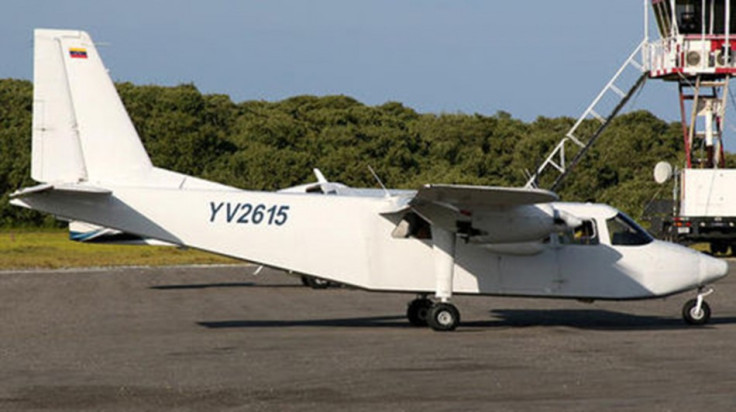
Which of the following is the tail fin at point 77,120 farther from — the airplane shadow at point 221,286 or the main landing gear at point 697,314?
the airplane shadow at point 221,286

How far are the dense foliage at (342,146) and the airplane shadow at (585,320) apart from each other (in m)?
38.0

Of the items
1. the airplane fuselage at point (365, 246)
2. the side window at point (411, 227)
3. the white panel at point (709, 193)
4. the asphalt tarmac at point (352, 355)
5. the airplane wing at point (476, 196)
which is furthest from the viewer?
the white panel at point (709, 193)

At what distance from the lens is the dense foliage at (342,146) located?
67250 mm

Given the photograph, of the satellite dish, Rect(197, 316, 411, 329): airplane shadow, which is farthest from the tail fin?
the satellite dish

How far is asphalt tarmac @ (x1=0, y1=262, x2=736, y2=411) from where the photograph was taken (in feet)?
39.0

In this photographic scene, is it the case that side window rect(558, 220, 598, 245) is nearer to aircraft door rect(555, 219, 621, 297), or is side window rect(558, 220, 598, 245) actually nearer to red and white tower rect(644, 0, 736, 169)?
aircraft door rect(555, 219, 621, 297)

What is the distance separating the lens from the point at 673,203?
45625mm

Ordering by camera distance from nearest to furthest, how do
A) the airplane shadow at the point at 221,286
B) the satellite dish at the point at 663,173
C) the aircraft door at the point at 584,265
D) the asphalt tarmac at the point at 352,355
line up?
the asphalt tarmac at the point at 352,355
the aircraft door at the point at 584,265
the airplane shadow at the point at 221,286
the satellite dish at the point at 663,173

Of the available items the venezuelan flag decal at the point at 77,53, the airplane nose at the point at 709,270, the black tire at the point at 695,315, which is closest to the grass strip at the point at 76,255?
the venezuelan flag decal at the point at 77,53

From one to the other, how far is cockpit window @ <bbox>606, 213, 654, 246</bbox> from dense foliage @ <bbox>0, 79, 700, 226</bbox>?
40677mm

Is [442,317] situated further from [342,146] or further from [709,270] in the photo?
Result: [342,146]

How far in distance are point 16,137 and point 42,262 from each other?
27773 mm

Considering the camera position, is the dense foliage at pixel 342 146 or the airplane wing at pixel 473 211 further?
the dense foliage at pixel 342 146

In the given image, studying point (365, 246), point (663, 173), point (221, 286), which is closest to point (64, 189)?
point (365, 246)
